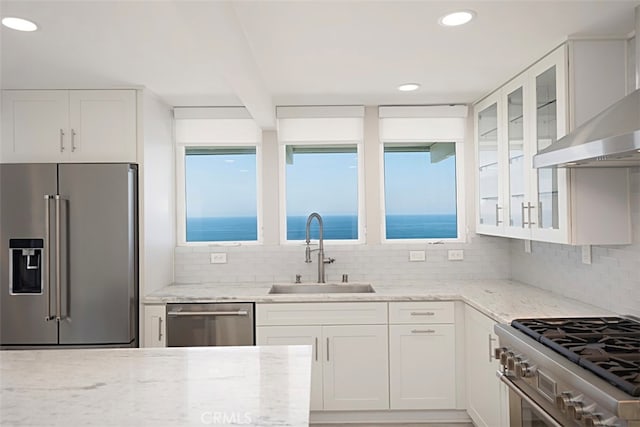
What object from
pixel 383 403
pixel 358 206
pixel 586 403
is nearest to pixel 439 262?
pixel 358 206

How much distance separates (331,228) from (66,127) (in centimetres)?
214

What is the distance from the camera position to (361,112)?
3832 millimetres

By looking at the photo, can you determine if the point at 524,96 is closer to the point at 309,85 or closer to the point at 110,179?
the point at 309,85

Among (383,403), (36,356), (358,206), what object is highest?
(358,206)

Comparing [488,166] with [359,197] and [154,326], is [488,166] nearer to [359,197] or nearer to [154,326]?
[359,197]

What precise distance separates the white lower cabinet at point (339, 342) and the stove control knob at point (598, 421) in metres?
1.75

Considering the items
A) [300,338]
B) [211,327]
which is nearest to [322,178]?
[300,338]

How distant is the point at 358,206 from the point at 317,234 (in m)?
0.43

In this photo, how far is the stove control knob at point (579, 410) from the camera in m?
1.55

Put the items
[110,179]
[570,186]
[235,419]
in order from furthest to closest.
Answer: [110,179] < [570,186] < [235,419]

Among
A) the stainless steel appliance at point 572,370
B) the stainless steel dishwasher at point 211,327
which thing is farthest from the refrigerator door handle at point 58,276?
the stainless steel appliance at point 572,370

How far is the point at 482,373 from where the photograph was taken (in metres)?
2.87

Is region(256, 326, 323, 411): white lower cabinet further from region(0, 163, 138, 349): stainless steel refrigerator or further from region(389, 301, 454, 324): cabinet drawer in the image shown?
region(0, 163, 138, 349): stainless steel refrigerator

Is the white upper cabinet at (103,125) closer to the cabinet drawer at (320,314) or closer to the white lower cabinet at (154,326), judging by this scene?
the white lower cabinet at (154,326)
